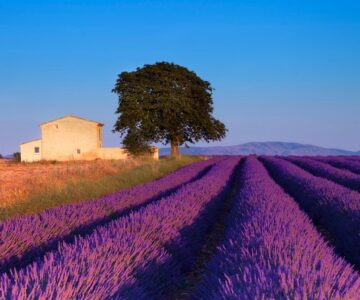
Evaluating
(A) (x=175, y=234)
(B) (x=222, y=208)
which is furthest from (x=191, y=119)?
(A) (x=175, y=234)

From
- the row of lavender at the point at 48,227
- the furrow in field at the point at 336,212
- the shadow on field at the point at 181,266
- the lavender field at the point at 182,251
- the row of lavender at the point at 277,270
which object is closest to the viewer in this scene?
the row of lavender at the point at 277,270

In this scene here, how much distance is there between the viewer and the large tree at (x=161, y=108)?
3575 cm

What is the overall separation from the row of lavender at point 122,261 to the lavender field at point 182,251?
0.01 metres

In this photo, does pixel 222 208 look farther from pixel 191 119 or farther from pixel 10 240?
pixel 191 119

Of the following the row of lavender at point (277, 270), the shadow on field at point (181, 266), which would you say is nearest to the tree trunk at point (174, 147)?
the shadow on field at point (181, 266)

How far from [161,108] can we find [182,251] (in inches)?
1197

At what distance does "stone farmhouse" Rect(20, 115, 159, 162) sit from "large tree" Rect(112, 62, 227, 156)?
2.12m

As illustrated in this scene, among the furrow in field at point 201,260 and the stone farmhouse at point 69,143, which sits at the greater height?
the stone farmhouse at point 69,143

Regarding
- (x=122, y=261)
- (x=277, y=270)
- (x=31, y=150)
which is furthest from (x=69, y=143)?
(x=277, y=270)

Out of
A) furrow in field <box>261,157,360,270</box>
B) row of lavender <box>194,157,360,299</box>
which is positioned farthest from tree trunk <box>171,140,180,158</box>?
row of lavender <box>194,157,360,299</box>

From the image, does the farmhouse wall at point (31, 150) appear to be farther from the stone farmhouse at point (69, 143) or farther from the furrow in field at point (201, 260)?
the furrow in field at point (201, 260)

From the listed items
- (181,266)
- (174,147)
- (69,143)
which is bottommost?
(181,266)

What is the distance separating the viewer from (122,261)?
12.5 ft

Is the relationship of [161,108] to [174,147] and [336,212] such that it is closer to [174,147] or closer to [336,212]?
[174,147]
